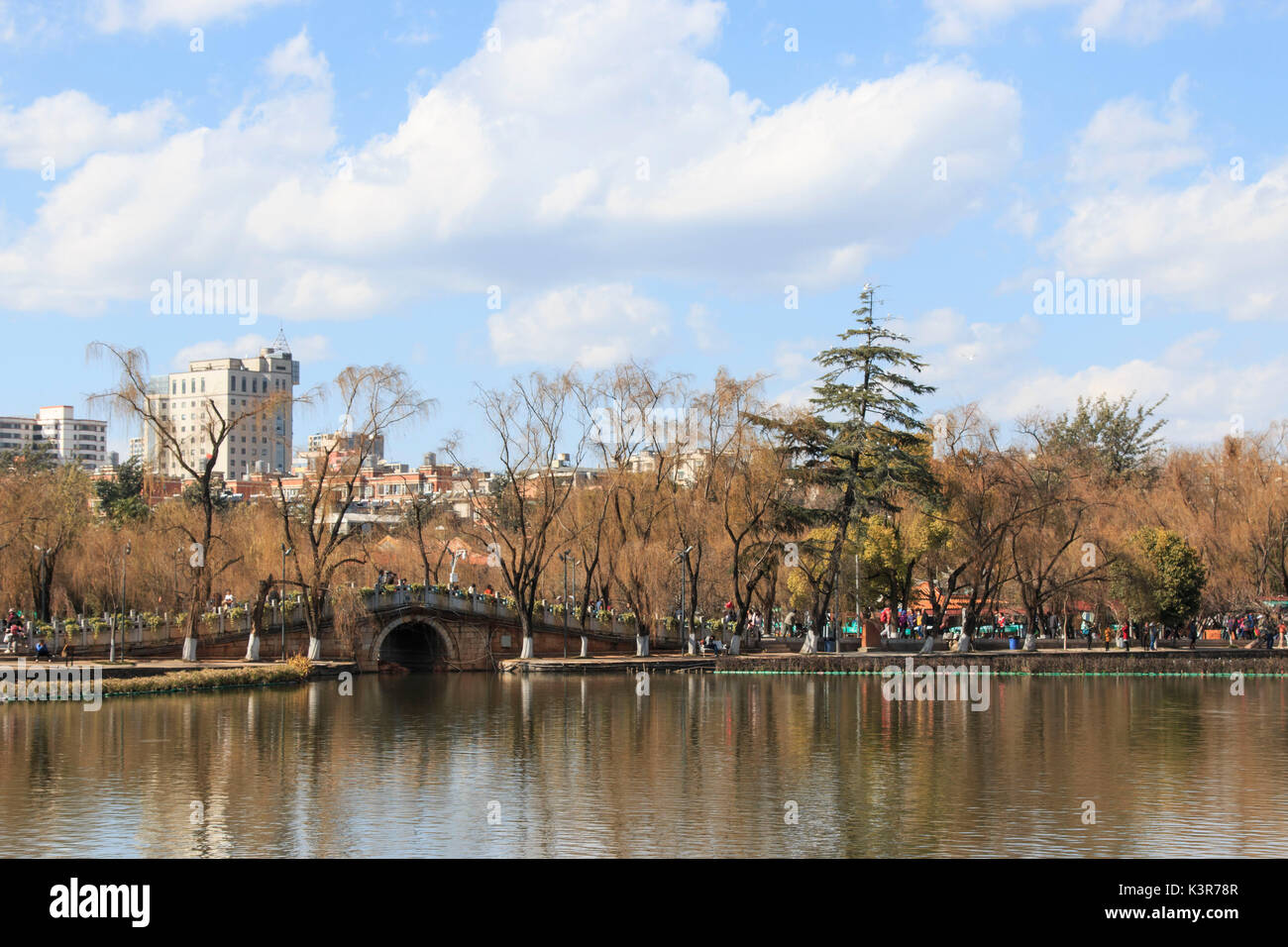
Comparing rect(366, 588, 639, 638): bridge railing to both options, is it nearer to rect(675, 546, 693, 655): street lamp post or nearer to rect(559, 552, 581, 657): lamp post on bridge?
rect(559, 552, 581, 657): lamp post on bridge

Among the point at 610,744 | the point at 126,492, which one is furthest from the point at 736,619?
the point at 126,492

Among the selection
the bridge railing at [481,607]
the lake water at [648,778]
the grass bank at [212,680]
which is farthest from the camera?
the bridge railing at [481,607]

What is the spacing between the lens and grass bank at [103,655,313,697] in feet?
125

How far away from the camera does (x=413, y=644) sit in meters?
58.4

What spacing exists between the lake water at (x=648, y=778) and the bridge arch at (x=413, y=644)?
15.1 meters

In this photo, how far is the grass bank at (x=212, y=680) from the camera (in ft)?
125

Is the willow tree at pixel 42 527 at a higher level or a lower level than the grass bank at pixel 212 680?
higher

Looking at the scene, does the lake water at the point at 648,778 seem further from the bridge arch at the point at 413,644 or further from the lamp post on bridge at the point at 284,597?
the bridge arch at the point at 413,644

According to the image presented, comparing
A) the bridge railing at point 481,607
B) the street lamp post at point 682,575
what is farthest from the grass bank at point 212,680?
the street lamp post at point 682,575

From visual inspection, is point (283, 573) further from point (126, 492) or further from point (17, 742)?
point (126, 492)

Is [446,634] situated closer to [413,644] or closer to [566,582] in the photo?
[413,644]

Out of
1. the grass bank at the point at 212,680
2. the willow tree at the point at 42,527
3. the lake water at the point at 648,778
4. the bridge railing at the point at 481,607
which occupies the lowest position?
the lake water at the point at 648,778

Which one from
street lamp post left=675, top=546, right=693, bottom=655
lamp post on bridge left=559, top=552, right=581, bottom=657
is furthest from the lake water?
lamp post on bridge left=559, top=552, right=581, bottom=657
